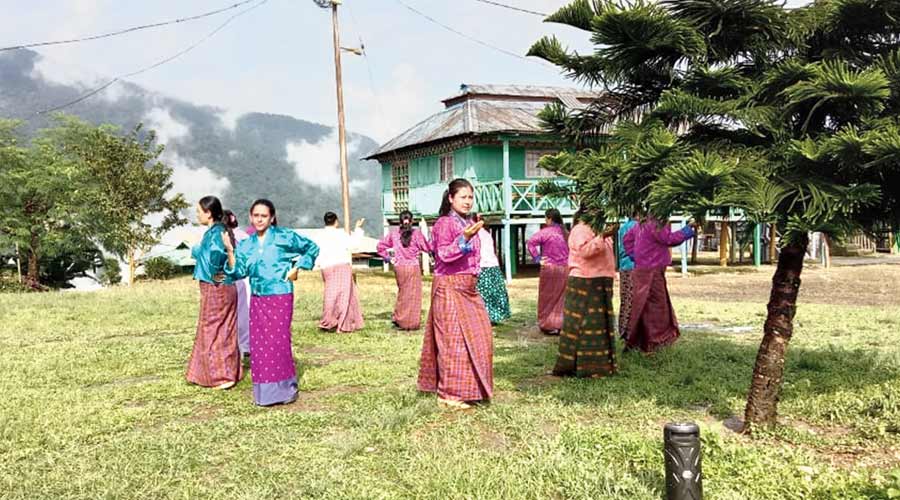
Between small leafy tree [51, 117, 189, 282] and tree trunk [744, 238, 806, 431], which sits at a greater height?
small leafy tree [51, 117, 189, 282]

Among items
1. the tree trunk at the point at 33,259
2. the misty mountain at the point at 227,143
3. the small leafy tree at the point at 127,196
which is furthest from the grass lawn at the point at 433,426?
the misty mountain at the point at 227,143

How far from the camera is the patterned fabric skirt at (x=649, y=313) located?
747 cm

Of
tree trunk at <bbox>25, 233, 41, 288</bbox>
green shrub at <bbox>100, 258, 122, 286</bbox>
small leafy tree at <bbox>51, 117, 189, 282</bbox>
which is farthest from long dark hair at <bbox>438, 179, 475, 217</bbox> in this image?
green shrub at <bbox>100, 258, 122, 286</bbox>

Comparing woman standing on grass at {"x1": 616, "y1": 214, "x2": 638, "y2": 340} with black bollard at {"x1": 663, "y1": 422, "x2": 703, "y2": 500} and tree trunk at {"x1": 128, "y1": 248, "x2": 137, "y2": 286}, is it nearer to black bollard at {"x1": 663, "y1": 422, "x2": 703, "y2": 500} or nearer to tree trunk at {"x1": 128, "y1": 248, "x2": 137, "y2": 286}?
black bollard at {"x1": 663, "y1": 422, "x2": 703, "y2": 500}

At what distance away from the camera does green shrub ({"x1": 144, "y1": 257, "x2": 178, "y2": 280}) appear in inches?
1049

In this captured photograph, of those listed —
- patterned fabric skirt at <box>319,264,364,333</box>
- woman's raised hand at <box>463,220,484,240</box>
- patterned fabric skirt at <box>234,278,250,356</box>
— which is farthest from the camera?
patterned fabric skirt at <box>319,264,364,333</box>

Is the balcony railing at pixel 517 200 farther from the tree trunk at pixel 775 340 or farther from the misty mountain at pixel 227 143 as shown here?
the misty mountain at pixel 227 143

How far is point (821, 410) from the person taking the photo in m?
5.07

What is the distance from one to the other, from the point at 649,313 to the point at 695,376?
1.35 m

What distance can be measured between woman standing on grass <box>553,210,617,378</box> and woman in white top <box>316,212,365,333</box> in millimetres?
4300

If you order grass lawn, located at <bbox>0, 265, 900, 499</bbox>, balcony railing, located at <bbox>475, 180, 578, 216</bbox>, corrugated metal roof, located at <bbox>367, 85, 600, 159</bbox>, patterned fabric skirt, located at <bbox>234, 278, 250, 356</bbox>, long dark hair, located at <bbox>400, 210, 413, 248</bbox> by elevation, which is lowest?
grass lawn, located at <bbox>0, 265, 900, 499</bbox>

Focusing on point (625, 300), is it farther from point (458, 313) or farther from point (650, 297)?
point (458, 313)

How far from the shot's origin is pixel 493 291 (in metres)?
10.6

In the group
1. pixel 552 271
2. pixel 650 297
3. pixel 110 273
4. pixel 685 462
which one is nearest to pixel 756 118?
pixel 685 462
